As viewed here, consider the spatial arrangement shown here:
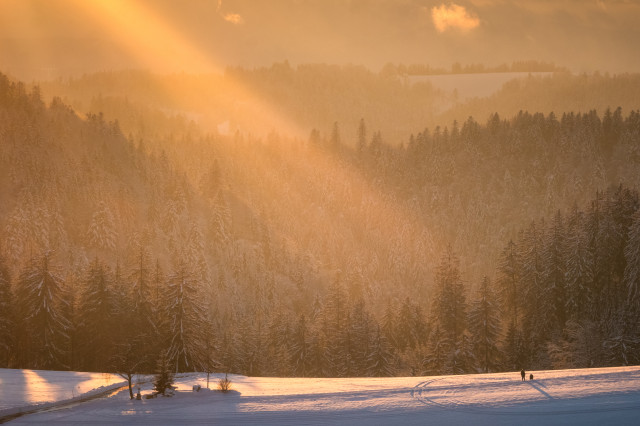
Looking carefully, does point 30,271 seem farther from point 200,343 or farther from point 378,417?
point 378,417

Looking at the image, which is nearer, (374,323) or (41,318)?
(41,318)

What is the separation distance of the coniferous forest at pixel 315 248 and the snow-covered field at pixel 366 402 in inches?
173

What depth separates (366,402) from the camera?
3497 centimetres

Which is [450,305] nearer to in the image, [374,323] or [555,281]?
[374,323]

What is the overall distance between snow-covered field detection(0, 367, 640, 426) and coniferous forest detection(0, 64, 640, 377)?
4400mm

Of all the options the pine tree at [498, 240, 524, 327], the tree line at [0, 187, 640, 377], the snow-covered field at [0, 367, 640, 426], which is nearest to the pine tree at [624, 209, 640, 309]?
the tree line at [0, 187, 640, 377]

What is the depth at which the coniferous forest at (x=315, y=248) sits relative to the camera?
2363 inches

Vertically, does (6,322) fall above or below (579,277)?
below

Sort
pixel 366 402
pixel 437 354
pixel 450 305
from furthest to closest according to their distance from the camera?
pixel 450 305 < pixel 437 354 < pixel 366 402

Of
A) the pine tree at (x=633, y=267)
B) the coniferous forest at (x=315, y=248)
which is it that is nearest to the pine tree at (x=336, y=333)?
the coniferous forest at (x=315, y=248)

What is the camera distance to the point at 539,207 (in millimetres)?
138625

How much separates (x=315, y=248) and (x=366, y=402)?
99680 millimetres

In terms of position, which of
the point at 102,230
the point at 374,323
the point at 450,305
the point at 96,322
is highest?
the point at 102,230

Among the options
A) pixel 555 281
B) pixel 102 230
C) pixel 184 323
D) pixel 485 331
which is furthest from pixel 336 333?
pixel 102 230
